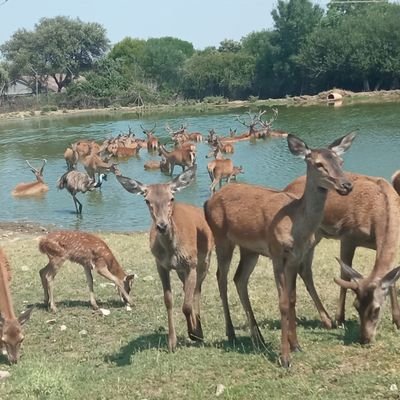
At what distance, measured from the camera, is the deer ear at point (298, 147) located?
260 inches

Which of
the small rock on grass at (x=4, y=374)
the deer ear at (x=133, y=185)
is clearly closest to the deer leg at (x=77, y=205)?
the deer ear at (x=133, y=185)

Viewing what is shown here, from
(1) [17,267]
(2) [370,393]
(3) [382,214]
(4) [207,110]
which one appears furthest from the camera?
(4) [207,110]

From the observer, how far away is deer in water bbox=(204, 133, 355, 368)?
6.48 m

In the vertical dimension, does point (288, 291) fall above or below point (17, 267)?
above

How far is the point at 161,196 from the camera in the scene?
705 cm

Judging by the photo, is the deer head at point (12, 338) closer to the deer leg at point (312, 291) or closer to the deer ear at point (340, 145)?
the deer leg at point (312, 291)

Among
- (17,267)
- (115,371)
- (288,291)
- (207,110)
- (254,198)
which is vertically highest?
(254,198)

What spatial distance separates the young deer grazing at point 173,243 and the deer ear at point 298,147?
3.72ft

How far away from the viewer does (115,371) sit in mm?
6727

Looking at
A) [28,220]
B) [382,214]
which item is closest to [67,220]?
[28,220]

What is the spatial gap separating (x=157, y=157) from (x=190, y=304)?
1042 inches

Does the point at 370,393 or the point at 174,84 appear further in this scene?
the point at 174,84

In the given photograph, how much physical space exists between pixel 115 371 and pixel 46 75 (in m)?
91.8

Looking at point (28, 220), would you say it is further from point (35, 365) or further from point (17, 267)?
point (35, 365)
